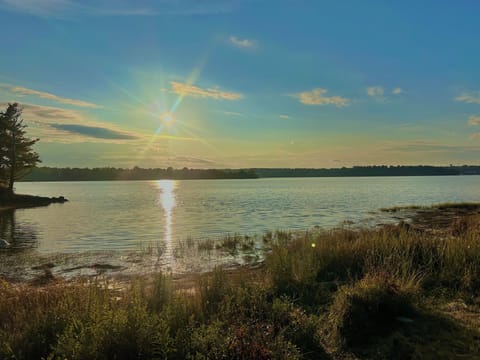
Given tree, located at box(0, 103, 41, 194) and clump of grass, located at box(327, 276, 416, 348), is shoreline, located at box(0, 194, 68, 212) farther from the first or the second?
clump of grass, located at box(327, 276, 416, 348)

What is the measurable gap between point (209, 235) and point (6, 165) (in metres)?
46.6

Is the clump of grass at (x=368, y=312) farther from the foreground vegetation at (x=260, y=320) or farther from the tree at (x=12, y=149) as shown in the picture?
the tree at (x=12, y=149)

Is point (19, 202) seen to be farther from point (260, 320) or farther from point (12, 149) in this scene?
point (260, 320)

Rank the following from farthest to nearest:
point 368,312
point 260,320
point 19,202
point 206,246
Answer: point 19,202, point 206,246, point 260,320, point 368,312

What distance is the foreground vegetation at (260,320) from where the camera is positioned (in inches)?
206

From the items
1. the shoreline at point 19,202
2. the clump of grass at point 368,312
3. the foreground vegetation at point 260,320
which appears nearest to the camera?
the foreground vegetation at point 260,320

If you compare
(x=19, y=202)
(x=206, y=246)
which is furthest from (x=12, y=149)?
(x=206, y=246)

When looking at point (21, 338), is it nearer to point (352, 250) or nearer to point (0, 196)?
point (352, 250)

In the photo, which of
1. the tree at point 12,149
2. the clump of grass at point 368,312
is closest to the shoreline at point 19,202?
the tree at point 12,149

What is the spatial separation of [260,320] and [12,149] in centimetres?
6457

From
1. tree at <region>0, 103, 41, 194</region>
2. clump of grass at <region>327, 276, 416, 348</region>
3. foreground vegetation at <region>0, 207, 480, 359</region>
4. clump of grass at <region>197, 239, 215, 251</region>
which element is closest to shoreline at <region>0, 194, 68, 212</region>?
tree at <region>0, 103, 41, 194</region>

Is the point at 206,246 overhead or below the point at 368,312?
below

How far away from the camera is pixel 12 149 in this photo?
59.7 metres

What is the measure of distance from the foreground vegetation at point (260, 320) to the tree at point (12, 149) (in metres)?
59.6
